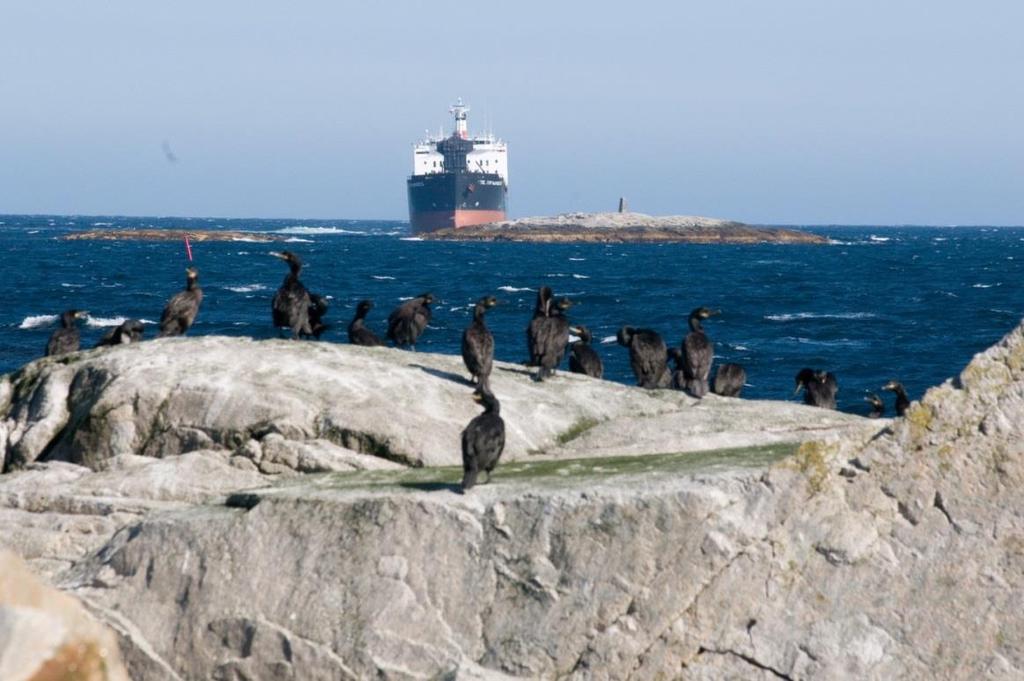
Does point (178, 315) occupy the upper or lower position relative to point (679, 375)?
upper

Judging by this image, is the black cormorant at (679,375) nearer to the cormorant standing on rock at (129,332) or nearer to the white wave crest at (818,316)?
the cormorant standing on rock at (129,332)

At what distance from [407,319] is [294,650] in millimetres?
10061

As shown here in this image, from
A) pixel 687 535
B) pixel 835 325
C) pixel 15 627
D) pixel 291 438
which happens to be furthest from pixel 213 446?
pixel 835 325

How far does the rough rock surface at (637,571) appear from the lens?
34.8 feet

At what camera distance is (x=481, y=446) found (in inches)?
457

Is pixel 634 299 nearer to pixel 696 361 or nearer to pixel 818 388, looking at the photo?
pixel 818 388

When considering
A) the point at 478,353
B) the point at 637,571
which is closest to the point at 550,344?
the point at 478,353

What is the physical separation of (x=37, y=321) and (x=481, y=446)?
146 feet

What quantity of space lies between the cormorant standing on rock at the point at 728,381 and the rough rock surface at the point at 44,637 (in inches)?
688

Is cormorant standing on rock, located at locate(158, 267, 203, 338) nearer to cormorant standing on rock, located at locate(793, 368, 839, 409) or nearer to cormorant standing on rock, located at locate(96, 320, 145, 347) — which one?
cormorant standing on rock, located at locate(96, 320, 145, 347)

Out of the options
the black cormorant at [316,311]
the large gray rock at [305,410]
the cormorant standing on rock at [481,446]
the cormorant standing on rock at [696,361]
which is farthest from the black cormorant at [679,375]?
the cormorant standing on rock at [481,446]

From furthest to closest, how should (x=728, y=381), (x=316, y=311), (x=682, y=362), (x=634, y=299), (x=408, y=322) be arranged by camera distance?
(x=634, y=299) < (x=728, y=381) < (x=316, y=311) < (x=408, y=322) < (x=682, y=362)

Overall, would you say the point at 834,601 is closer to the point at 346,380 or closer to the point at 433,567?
the point at 433,567

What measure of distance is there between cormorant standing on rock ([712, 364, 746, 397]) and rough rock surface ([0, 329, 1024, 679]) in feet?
35.1
